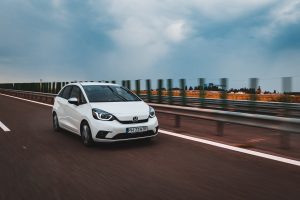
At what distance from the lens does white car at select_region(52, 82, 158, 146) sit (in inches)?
304

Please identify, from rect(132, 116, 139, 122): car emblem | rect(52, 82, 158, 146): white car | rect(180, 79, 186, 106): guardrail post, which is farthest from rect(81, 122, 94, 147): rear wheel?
rect(180, 79, 186, 106): guardrail post

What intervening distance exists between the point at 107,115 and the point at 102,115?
0.11 m

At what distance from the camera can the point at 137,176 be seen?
221 inches

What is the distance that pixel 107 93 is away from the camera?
9.01 m

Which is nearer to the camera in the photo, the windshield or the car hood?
the car hood

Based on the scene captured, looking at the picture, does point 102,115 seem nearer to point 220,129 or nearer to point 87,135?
point 87,135

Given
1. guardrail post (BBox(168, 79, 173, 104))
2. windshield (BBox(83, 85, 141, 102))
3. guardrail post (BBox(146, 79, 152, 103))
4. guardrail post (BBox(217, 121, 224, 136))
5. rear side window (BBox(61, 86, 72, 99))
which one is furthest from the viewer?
guardrail post (BBox(146, 79, 152, 103))

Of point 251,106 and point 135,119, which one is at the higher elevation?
point 135,119

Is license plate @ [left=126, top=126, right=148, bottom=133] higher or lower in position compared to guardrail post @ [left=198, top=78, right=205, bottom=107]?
lower

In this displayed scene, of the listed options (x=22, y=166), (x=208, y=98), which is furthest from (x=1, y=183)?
(x=208, y=98)

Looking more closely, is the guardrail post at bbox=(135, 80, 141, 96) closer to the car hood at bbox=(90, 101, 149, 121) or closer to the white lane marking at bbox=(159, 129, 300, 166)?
the white lane marking at bbox=(159, 129, 300, 166)

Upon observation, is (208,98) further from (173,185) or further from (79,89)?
(173,185)

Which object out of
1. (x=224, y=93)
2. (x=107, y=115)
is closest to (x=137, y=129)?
(x=107, y=115)

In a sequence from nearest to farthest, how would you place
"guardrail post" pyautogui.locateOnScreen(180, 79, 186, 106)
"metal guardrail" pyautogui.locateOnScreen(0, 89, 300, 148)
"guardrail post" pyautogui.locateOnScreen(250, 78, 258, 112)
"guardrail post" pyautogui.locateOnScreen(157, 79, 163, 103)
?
"metal guardrail" pyautogui.locateOnScreen(0, 89, 300, 148) < "guardrail post" pyautogui.locateOnScreen(250, 78, 258, 112) < "guardrail post" pyautogui.locateOnScreen(180, 79, 186, 106) < "guardrail post" pyautogui.locateOnScreen(157, 79, 163, 103)
